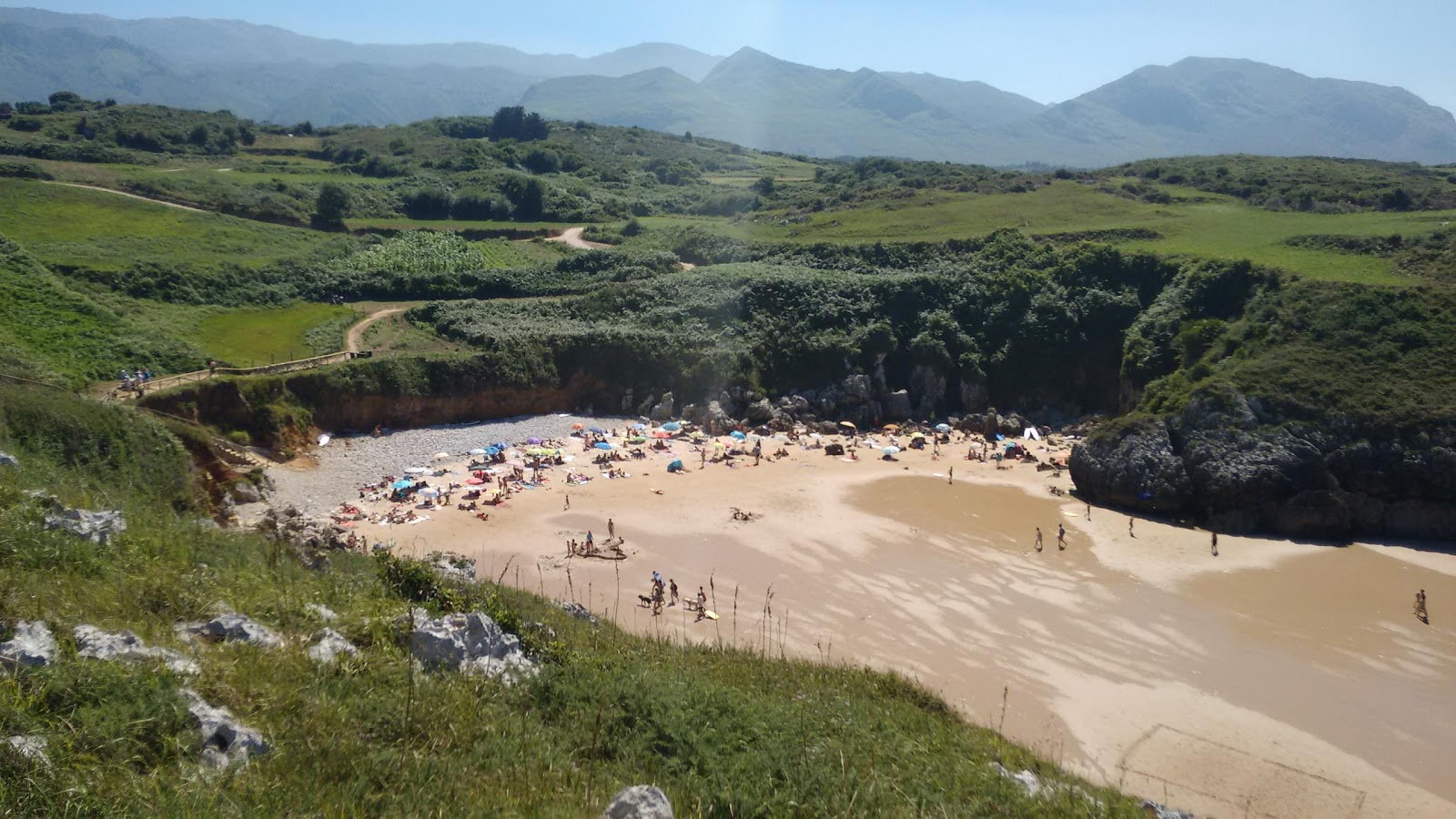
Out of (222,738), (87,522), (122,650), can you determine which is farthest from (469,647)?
(87,522)

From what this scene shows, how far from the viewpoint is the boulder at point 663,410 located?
42750 mm

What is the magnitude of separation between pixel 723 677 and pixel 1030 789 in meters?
4.98

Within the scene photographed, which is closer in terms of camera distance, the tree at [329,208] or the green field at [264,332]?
the green field at [264,332]

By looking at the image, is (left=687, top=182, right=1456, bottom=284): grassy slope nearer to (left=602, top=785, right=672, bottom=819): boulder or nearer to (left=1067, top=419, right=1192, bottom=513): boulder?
(left=1067, top=419, right=1192, bottom=513): boulder

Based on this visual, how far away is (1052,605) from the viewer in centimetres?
2427

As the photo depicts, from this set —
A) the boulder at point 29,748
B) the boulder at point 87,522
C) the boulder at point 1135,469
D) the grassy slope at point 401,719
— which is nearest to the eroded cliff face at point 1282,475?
the boulder at point 1135,469

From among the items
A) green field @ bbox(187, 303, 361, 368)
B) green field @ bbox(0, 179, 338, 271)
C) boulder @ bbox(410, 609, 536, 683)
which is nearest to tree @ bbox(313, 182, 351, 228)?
green field @ bbox(0, 179, 338, 271)

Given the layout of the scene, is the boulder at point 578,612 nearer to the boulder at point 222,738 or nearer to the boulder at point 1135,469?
the boulder at point 222,738

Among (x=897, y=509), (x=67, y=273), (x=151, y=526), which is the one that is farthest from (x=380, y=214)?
(x=151, y=526)

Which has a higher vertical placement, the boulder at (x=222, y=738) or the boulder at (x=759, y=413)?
the boulder at (x=222, y=738)

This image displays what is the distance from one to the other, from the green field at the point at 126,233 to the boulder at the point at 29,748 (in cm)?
4577

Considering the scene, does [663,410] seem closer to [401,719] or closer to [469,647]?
[469,647]

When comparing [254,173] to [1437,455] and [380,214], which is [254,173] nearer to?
[380,214]

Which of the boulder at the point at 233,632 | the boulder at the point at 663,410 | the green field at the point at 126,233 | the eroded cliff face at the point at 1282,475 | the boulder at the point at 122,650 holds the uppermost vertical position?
the green field at the point at 126,233
